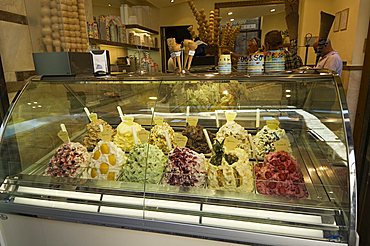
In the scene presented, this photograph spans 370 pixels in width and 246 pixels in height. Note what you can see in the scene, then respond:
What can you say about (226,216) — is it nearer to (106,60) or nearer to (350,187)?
(350,187)

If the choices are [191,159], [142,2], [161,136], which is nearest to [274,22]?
[142,2]

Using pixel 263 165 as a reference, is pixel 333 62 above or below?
above

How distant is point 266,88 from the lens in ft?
5.61

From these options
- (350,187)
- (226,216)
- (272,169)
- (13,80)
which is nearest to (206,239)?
(226,216)

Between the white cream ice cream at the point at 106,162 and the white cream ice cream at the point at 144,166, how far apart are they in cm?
6

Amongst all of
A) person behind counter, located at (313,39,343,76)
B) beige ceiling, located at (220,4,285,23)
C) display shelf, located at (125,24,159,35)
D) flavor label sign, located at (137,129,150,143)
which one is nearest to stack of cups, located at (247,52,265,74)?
flavor label sign, located at (137,129,150,143)

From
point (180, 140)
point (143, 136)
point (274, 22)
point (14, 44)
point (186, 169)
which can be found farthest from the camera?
point (274, 22)

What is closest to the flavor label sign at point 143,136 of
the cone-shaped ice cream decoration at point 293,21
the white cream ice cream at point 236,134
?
the white cream ice cream at point 236,134

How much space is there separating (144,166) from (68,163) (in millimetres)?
458

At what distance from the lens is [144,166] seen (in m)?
1.35

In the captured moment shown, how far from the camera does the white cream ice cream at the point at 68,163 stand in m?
1.42

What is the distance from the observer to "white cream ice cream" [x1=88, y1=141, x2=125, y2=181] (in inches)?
54.8

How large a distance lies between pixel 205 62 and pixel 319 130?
2.09m

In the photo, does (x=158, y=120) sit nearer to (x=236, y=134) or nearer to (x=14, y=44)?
(x=236, y=134)
